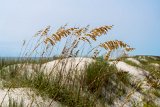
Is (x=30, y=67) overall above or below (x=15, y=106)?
above

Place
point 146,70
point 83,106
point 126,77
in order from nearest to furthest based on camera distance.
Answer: point 83,106 < point 126,77 < point 146,70

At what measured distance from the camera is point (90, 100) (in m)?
5.91

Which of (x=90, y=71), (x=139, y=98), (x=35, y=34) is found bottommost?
(x=139, y=98)

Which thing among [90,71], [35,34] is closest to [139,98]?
[90,71]

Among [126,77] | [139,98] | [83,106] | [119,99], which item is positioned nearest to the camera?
[83,106]

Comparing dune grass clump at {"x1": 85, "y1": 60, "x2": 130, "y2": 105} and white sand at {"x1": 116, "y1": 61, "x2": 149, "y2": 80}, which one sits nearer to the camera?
dune grass clump at {"x1": 85, "y1": 60, "x2": 130, "y2": 105}

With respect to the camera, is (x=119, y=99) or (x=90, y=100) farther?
(x=119, y=99)

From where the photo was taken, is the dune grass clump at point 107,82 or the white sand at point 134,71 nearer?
the dune grass clump at point 107,82

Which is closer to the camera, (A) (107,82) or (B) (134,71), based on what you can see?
(A) (107,82)

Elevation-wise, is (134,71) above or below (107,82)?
above

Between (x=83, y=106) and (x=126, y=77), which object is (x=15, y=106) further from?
(x=126, y=77)

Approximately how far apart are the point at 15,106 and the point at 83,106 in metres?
1.28

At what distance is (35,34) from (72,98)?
133cm

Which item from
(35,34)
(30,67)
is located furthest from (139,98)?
(35,34)
